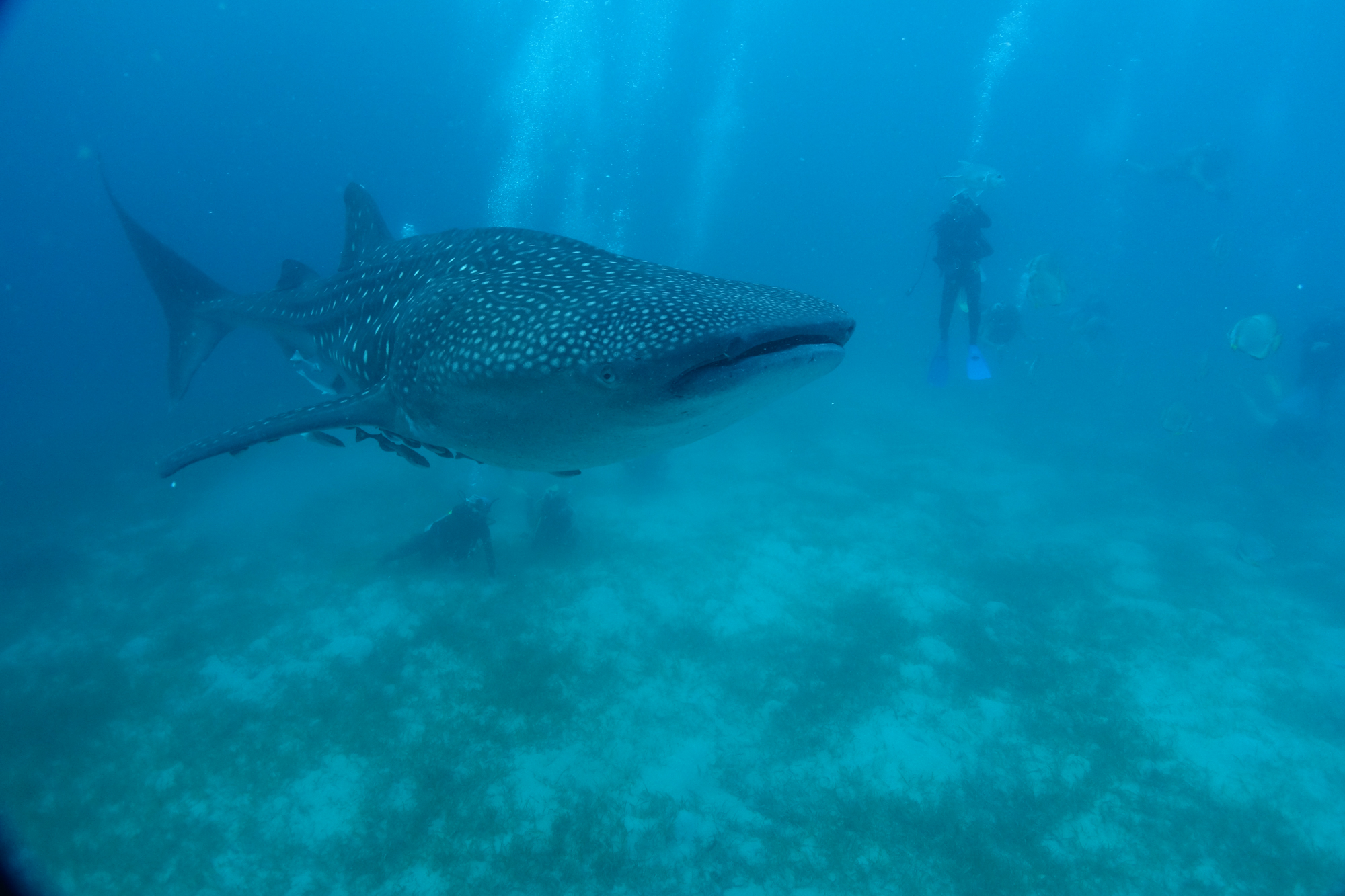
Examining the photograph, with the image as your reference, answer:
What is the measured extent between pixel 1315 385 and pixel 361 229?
28.0 metres

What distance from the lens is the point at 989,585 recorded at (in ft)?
35.0

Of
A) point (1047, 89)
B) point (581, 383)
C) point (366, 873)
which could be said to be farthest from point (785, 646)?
point (1047, 89)

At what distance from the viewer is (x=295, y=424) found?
4.38 metres

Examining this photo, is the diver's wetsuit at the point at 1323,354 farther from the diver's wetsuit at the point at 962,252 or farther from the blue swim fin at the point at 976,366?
the blue swim fin at the point at 976,366

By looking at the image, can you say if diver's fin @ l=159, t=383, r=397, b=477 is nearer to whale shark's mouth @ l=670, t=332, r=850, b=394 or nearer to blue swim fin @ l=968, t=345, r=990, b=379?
whale shark's mouth @ l=670, t=332, r=850, b=394

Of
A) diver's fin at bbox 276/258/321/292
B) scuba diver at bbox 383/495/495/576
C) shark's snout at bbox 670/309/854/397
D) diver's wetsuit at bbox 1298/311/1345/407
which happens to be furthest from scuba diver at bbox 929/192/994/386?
diver's wetsuit at bbox 1298/311/1345/407

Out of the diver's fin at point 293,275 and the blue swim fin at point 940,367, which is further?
the blue swim fin at point 940,367

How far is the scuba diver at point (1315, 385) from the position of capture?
60.4 ft

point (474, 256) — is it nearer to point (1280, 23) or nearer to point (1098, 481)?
point (1098, 481)

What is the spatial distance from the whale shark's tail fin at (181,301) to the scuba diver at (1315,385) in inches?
1142

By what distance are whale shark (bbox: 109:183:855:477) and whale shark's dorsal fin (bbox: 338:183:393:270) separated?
1609 mm

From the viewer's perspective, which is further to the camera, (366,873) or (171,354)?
(171,354)

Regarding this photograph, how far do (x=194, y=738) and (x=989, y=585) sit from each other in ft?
39.9

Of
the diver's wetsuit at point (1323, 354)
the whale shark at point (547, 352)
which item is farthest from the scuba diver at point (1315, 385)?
the whale shark at point (547, 352)
